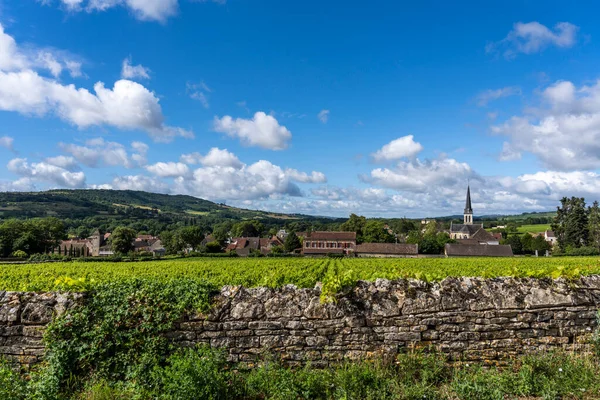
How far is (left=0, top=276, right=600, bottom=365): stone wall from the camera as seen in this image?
5.08 meters

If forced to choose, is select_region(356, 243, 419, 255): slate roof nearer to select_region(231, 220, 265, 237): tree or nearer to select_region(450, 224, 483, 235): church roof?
select_region(450, 224, 483, 235): church roof

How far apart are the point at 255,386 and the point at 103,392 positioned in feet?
6.90

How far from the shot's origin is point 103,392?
447 cm

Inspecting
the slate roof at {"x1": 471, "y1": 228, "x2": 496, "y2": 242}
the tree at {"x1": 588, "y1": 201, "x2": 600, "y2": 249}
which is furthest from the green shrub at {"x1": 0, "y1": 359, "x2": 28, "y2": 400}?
the slate roof at {"x1": 471, "y1": 228, "x2": 496, "y2": 242}

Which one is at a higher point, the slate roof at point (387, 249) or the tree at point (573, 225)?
the tree at point (573, 225)

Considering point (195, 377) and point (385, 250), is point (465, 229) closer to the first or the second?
point (385, 250)

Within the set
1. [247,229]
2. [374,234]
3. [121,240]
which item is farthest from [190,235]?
[374,234]

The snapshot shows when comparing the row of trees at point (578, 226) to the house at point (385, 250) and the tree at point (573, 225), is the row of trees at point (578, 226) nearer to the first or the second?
the tree at point (573, 225)

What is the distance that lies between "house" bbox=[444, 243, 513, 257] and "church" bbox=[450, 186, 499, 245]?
21.3m

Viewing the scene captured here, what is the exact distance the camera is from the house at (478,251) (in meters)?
65.9

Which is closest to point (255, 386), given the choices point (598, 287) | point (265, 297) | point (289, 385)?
point (289, 385)

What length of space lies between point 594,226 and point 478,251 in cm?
2893

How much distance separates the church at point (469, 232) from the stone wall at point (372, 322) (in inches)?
3655

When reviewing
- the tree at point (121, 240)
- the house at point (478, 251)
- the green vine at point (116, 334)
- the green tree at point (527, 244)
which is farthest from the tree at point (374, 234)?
the green vine at point (116, 334)
